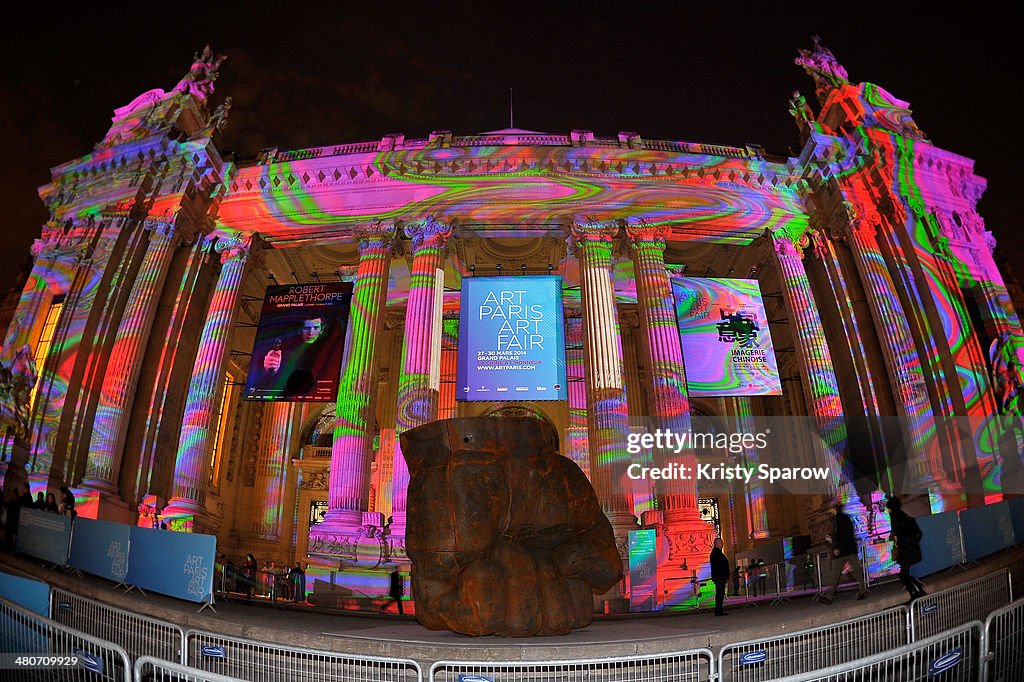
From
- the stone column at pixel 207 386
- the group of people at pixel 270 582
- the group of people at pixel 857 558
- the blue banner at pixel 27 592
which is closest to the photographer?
the blue banner at pixel 27 592

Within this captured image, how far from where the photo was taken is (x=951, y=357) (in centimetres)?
1800

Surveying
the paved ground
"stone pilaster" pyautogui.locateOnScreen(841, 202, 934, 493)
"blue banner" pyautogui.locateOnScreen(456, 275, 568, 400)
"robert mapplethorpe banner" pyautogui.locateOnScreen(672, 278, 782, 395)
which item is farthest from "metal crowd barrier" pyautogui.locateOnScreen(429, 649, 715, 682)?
"stone pilaster" pyautogui.locateOnScreen(841, 202, 934, 493)

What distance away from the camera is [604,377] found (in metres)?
18.3

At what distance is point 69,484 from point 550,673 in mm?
17081

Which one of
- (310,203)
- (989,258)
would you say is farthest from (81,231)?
(989,258)

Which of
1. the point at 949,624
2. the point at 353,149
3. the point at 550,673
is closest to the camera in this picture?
the point at 550,673

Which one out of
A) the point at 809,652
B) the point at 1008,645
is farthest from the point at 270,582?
the point at 1008,645

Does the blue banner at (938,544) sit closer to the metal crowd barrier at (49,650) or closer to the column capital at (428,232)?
the metal crowd barrier at (49,650)

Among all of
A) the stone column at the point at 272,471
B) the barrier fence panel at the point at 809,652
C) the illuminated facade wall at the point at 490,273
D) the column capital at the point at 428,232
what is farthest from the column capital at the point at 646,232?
the barrier fence panel at the point at 809,652

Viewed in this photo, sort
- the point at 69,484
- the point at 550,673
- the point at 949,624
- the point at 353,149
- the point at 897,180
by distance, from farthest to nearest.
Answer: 1. the point at 353,149
2. the point at 897,180
3. the point at 69,484
4. the point at 949,624
5. the point at 550,673

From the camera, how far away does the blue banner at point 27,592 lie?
5.66 metres

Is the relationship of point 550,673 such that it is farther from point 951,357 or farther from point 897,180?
point 897,180

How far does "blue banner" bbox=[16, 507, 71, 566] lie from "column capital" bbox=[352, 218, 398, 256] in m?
11.8

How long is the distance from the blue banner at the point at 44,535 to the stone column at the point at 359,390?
6.15 metres
